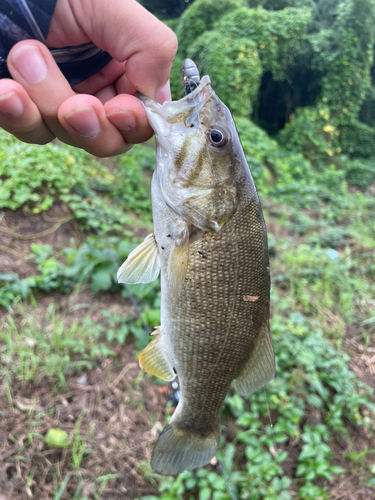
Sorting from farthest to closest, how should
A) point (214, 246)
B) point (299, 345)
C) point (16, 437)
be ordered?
point (299, 345), point (16, 437), point (214, 246)

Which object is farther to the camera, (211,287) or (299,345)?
(299,345)

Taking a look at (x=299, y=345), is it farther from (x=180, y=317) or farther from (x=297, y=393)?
(x=180, y=317)

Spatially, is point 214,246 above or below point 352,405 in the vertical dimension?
above

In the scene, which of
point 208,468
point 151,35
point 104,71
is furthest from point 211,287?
point 208,468

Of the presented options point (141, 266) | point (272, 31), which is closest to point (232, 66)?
point (272, 31)

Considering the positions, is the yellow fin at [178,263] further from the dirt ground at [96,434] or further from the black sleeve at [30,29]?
the dirt ground at [96,434]

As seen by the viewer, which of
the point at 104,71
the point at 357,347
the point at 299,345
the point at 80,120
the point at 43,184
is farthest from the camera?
the point at 43,184

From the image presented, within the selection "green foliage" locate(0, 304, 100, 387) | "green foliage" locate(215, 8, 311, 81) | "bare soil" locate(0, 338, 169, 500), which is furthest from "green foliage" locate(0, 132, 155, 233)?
"green foliage" locate(215, 8, 311, 81)
